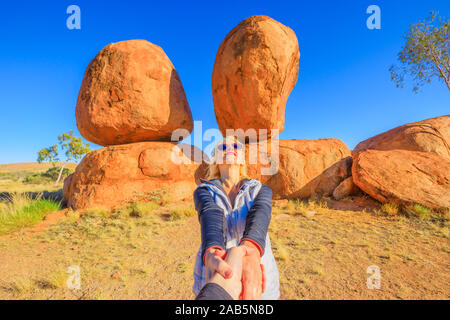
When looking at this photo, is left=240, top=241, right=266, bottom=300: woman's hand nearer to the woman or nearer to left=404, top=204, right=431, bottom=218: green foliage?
the woman

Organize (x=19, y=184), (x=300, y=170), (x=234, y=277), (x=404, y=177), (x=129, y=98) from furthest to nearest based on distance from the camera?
(x=19, y=184) → (x=129, y=98) → (x=300, y=170) → (x=404, y=177) → (x=234, y=277)

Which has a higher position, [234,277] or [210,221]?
[210,221]

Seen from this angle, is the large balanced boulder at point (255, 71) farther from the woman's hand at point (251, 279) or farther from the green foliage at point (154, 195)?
the woman's hand at point (251, 279)

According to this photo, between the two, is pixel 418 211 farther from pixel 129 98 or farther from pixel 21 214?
pixel 21 214

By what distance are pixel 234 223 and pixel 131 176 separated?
684 cm

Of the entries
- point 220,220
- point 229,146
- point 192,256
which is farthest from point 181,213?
point 220,220

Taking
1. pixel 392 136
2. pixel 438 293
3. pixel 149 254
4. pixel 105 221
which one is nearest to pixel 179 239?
pixel 149 254

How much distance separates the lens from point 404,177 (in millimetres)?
6094

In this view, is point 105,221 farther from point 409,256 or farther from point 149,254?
point 409,256

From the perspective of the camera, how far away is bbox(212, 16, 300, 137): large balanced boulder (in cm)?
694

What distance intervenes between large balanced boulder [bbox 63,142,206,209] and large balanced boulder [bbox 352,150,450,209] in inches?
227

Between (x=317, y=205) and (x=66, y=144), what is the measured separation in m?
22.5

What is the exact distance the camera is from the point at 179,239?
181 inches

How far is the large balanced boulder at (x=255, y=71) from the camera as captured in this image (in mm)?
6938
